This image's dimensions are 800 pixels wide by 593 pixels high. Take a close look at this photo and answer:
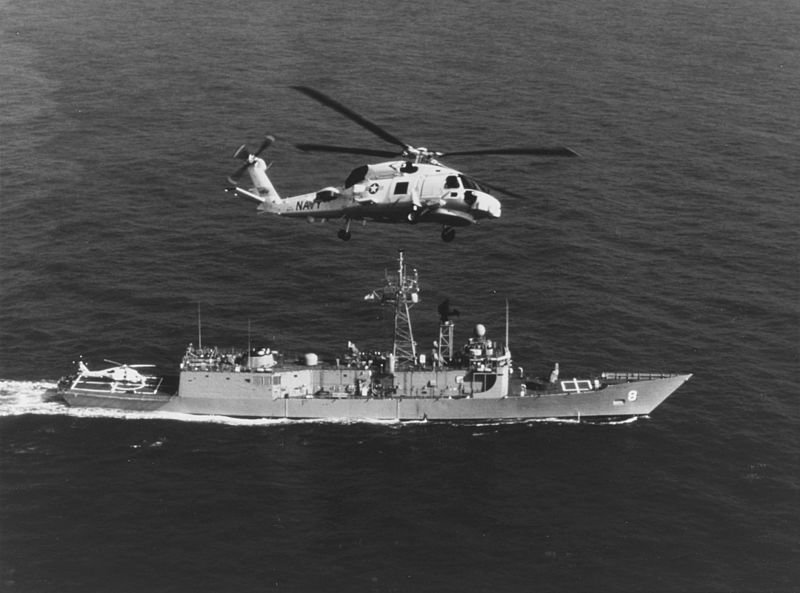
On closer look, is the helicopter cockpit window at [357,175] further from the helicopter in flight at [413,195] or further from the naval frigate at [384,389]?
the naval frigate at [384,389]

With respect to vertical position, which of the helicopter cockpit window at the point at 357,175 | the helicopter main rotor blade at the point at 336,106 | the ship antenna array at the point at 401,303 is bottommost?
the ship antenna array at the point at 401,303

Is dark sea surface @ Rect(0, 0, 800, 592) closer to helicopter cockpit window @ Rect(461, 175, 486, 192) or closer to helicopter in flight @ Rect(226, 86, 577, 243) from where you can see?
helicopter in flight @ Rect(226, 86, 577, 243)

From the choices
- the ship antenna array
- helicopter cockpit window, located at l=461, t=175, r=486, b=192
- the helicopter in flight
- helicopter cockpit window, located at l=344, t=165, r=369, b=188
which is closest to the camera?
the helicopter in flight

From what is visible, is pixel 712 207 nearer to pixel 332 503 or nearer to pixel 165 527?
pixel 332 503

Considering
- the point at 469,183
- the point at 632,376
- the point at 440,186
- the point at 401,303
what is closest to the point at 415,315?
the point at 401,303

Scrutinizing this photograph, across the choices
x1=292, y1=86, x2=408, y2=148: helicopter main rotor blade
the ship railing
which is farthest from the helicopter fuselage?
the ship railing

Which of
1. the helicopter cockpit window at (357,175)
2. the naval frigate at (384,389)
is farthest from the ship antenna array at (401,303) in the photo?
the helicopter cockpit window at (357,175)

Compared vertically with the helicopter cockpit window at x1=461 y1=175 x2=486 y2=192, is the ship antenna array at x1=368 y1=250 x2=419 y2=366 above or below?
below
